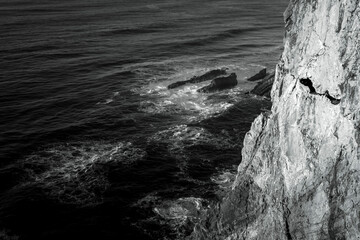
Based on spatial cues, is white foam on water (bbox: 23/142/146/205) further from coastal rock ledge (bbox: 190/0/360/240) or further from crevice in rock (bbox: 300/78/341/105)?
crevice in rock (bbox: 300/78/341/105)

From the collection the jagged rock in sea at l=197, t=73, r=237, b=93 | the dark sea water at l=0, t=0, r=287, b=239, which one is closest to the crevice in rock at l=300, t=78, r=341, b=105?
the dark sea water at l=0, t=0, r=287, b=239

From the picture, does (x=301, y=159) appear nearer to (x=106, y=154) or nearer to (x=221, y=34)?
(x=106, y=154)

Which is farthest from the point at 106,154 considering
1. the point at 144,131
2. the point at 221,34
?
the point at 221,34

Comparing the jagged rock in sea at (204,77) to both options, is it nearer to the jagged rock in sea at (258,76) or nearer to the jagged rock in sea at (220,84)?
the jagged rock in sea at (220,84)

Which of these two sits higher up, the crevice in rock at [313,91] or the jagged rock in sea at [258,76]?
the crevice in rock at [313,91]

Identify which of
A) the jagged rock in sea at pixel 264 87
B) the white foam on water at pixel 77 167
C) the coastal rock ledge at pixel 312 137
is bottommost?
the white foam on water at pixel 77 167

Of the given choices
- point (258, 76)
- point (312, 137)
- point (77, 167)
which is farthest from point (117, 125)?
point (312, 137)

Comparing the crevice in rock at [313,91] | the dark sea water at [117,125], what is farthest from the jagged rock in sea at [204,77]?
the crevice in rock at [313,91]
